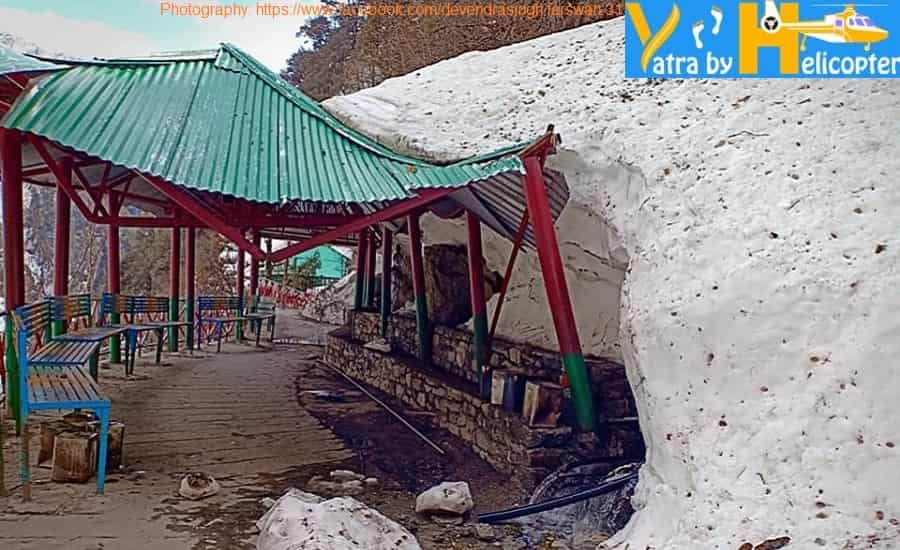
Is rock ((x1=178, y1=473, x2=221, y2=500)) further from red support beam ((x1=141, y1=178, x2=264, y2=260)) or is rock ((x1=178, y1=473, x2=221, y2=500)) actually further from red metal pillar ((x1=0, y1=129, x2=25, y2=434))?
red metal pillar ((x1=0, y1=129, x2=25, y2=434))

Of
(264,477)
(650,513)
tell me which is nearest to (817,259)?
(650,513)

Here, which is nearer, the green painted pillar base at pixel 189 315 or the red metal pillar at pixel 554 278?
the red metal pillar at pixel 554 278

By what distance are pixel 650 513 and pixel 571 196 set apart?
2.70 metres

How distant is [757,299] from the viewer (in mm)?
3590

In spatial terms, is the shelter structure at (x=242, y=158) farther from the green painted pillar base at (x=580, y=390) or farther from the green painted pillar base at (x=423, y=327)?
the green painted pillar base at (x=423, y=327)

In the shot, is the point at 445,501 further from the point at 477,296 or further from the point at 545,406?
the point at 477,296

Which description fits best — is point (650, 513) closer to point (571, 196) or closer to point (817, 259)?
point (817, 259)

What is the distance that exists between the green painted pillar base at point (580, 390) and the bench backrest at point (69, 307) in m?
4.96

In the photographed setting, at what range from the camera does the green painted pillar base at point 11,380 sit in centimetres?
579

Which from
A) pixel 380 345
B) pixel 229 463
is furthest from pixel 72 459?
pixel 380 345

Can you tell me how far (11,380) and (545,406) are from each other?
14.1ft

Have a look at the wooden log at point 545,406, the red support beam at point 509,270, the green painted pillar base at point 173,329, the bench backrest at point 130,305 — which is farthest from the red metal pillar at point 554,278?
the green painted pillar base at point 173,329

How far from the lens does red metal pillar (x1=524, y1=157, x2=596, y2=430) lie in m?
5.48

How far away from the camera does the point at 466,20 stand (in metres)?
13.2
